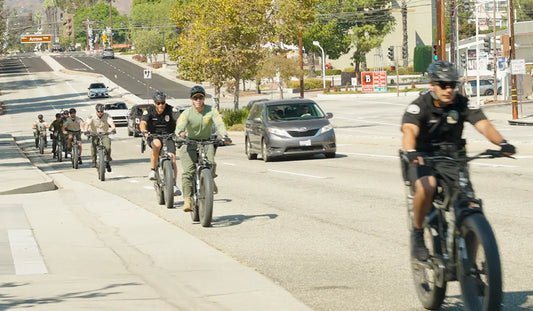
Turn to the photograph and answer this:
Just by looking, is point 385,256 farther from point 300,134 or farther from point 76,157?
point 76,157

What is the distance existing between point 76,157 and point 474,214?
24.1 meters

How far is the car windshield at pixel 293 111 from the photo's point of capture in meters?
26.9

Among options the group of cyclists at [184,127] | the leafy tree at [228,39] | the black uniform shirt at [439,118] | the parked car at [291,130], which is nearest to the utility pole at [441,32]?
the leafy tree at [228,39]

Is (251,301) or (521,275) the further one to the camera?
(521,275)

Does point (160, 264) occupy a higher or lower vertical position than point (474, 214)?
lower

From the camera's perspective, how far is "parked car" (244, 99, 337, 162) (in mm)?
25859

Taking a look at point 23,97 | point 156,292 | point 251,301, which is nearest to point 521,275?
point 251,301

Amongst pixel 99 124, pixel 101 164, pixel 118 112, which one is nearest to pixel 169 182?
pixel 101 164

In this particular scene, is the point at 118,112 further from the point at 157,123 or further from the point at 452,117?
the point at 452,117

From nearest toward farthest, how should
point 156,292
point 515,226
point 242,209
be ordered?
point 156,292 < point 515,226 < point 242,209

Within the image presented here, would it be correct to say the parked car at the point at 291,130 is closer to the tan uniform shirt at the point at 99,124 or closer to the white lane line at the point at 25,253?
the tan uniform shirt at the point at 99,124

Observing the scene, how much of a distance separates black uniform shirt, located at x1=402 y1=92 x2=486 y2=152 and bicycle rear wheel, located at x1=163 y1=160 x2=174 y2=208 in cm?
884

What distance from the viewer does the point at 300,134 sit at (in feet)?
85.1

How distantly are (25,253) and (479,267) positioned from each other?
6.85 m
